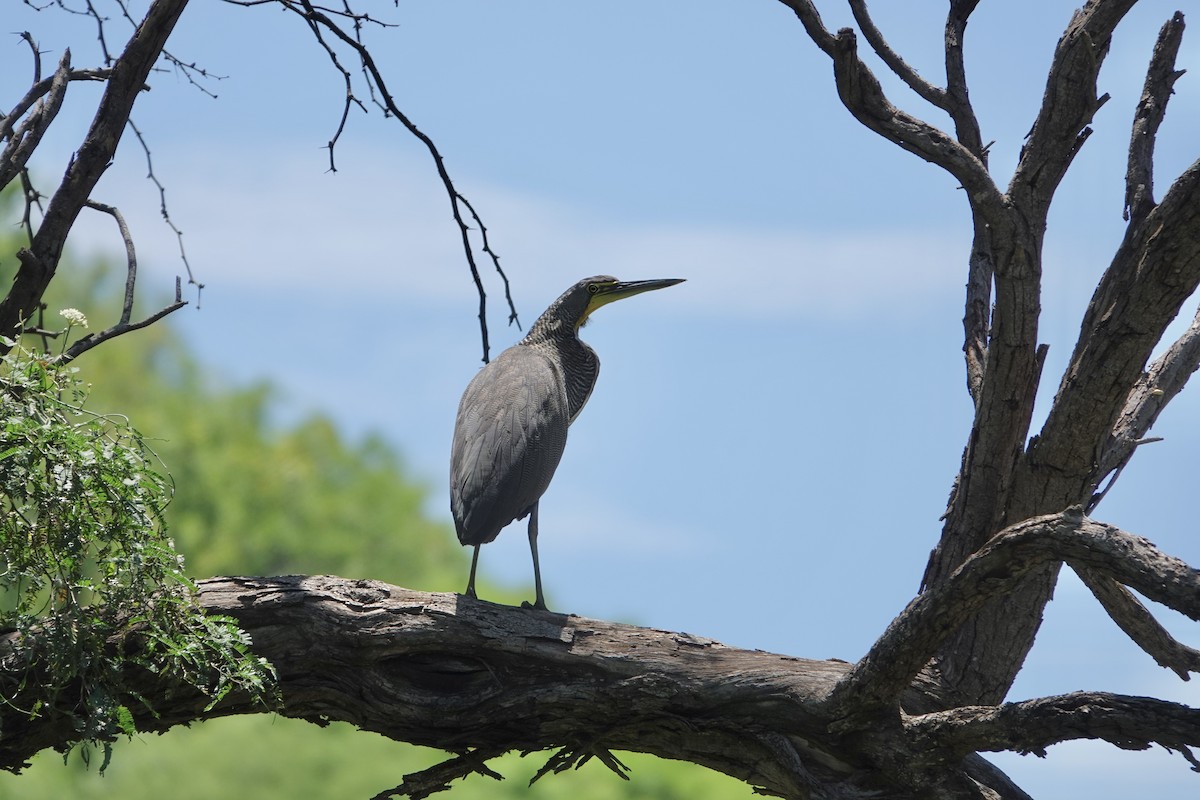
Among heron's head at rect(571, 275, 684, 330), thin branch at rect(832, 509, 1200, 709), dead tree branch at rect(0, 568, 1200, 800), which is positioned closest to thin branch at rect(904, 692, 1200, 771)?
dead tree branch at rect(0, 568, 1200, 800)

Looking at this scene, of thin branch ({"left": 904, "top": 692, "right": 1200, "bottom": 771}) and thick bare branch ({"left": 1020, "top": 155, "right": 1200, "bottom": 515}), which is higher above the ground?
thick bare branch ({"left": 1020, "top": 155, "right": 1200, "bottom": 515})

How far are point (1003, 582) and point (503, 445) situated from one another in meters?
1.95

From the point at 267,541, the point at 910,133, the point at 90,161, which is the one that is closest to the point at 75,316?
the point at 90,161

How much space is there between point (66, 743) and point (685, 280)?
296 centimetres

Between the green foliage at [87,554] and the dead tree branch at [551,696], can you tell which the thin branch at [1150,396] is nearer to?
the dead tree branch at [551,696]

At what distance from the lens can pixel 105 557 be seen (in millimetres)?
3051

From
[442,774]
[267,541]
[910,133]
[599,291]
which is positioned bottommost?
[442,774]

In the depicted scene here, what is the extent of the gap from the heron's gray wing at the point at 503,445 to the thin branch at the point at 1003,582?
4.73ft

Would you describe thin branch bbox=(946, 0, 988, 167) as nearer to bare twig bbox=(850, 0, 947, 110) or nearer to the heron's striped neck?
bare twig bbox=(850, 0, 947, 110)

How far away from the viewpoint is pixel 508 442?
4258 millimetres

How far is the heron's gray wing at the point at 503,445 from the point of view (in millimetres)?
4121

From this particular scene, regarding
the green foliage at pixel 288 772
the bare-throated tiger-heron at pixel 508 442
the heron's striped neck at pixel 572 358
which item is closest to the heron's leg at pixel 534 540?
the bare-throated tiger-heron at pixel 508 442

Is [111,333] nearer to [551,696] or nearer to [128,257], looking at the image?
[128,257]

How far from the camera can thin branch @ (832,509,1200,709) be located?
2549 millimetres
